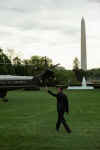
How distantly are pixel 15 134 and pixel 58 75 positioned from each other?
93724 mm

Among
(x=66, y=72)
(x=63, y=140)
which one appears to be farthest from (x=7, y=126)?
(x=66, y=72)

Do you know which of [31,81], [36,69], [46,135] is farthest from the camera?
[36,69]

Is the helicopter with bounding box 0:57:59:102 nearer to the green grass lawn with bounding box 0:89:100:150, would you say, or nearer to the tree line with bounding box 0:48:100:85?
the green grass lawn with bounding box 0:89:100:150

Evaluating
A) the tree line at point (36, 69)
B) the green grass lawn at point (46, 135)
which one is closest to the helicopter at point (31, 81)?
the green grass lawn at point (46, 135)

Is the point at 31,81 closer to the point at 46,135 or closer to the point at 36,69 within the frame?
the point at 46,135

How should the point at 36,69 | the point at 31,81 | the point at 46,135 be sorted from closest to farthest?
the point at 46,135, the point at 31,81, the point at 36,69

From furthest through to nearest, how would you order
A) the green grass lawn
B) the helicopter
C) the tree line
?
the tree line < the helicopter < the green grass lawn

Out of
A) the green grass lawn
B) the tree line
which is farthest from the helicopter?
the tree line

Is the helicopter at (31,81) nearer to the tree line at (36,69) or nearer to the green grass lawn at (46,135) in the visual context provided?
the green grass lawn at (46,135)

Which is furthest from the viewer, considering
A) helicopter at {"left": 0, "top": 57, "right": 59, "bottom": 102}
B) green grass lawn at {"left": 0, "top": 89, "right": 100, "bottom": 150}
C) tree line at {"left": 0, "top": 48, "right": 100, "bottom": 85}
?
tree line at {"left": 0, "top": 48, "right": 100, "bottom": 85}

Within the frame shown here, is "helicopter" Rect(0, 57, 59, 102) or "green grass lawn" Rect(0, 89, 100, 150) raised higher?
"helicopter" Rect(0, 57, 59, 102)

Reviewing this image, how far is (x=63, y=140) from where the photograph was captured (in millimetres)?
9883

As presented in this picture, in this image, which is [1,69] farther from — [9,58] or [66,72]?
[66,72]

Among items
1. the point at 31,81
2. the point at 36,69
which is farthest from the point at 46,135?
the point at 36,69
